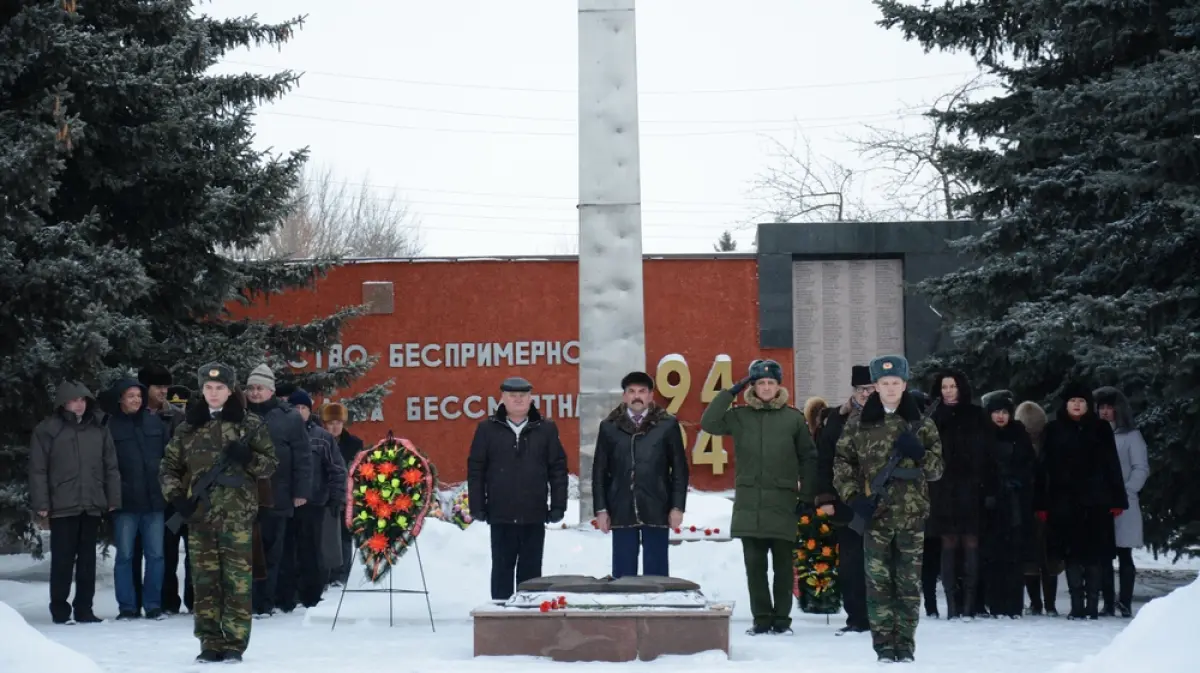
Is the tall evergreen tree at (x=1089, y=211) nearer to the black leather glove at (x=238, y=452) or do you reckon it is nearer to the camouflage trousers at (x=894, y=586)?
the camouflage trousers at (x=894, y=586)

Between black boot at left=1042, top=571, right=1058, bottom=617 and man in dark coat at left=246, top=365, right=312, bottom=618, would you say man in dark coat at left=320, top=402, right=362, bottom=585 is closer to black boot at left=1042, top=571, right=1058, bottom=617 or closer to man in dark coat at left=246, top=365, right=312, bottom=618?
man in dark coat at left=246, top=365, right=312, bottom=618

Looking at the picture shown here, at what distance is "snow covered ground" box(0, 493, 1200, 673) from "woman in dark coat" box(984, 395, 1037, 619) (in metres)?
0.30

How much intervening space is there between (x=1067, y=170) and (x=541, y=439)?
5.82 metres

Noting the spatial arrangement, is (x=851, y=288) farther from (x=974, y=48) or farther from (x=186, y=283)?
(x=186, y=283)

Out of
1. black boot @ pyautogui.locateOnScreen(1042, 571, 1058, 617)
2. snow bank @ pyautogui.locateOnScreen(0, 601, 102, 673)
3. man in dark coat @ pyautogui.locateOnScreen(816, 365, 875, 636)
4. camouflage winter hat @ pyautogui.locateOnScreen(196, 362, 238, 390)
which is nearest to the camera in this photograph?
snow bank @ pyautogui.locateOnScreen(0, 601, 102, 673)

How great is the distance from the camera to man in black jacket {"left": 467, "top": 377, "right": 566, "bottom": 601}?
37.8 ft

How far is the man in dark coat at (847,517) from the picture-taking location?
11227 millimetres

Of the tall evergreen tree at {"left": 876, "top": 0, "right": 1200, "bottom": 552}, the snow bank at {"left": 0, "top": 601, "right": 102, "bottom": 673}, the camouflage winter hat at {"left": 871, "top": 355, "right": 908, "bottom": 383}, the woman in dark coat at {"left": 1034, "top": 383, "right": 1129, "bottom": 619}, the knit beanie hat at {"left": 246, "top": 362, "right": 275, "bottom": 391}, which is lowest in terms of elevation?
the snow bank at {"left": 0, "top": 601, "right": 102, "bottom": 673}

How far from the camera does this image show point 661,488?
37.2 ft

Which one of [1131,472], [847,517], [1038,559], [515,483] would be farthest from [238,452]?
[1131,472]

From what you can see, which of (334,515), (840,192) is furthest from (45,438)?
(840,192)

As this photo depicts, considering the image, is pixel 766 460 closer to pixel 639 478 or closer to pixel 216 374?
pixel 639 478

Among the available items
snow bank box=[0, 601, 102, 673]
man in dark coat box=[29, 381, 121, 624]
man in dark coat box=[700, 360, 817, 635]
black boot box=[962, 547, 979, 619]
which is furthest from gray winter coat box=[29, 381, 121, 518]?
black boot box=[962, 547, 979, 619]

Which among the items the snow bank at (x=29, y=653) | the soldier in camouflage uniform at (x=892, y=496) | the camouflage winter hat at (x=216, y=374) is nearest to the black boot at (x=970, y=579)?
the soldier in camouflage uniform at (x=892, y=496)
